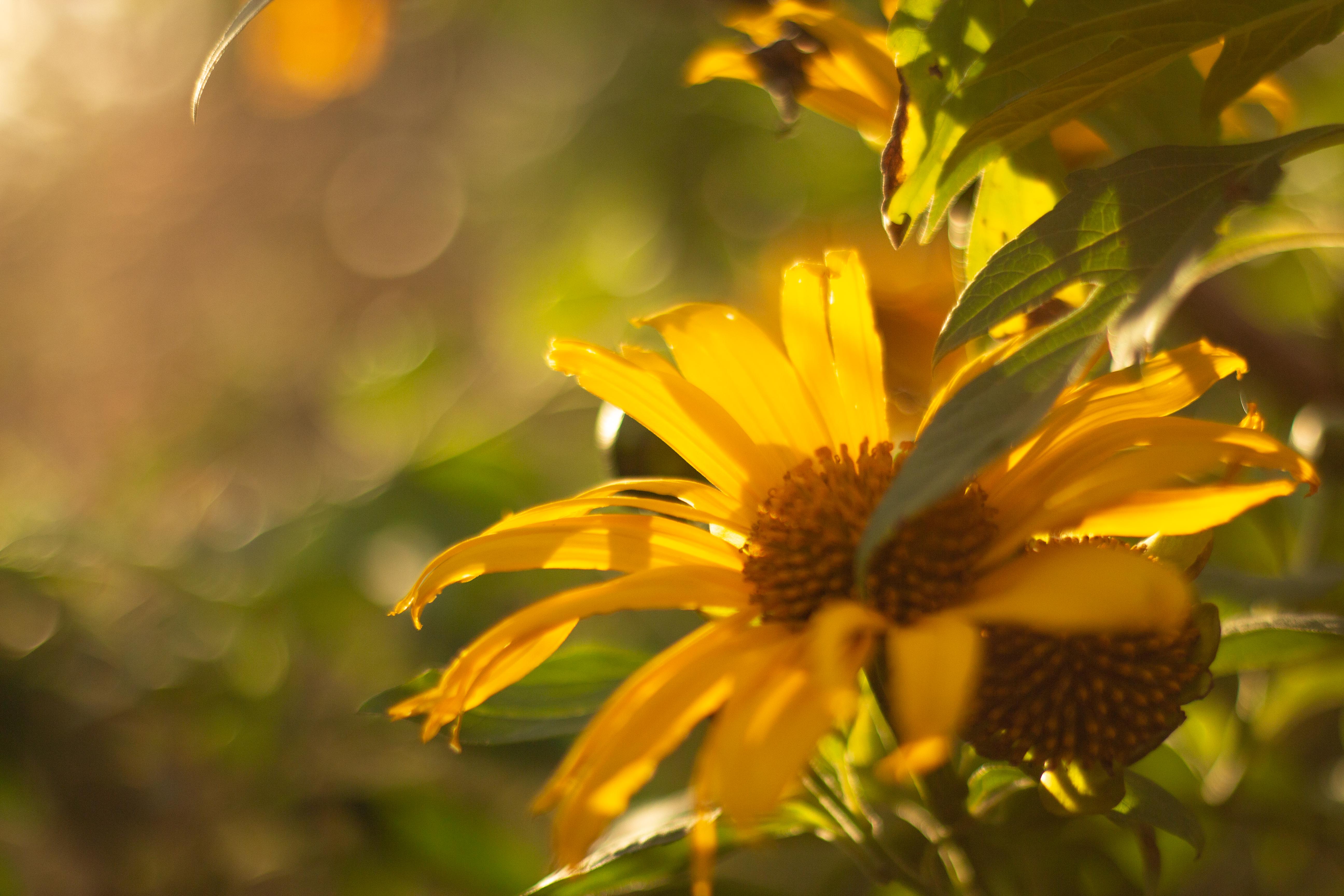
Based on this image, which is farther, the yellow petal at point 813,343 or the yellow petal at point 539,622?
the yellow petal at point 813,343

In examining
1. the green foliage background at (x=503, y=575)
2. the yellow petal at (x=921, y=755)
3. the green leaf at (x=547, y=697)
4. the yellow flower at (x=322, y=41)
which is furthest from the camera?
the yellow flower at (x=322, y=41)

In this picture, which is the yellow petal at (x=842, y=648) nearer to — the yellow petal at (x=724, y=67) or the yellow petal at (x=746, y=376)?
the yellow petal at (x=746, y=376)

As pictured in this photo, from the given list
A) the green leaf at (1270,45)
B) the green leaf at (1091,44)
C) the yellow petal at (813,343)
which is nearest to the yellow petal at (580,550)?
the yellow petal at (813,343)

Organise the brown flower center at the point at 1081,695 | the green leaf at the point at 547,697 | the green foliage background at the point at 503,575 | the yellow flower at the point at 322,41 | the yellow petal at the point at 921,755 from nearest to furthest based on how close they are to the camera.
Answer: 1. the yellow petal at the point at 921,755
2. the brown flower center at the point at 1081,695
3. the green leaf at the point at 547,697
4. the green foliage background at the point at 503,575
5. the yellow flower at the point at 322,41

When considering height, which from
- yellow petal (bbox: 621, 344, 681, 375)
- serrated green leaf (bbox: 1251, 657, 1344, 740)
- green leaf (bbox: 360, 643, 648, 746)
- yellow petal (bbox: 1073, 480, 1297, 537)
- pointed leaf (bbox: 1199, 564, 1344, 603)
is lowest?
serrated green leaf (bbox: 1251, 657, 1344, 740)

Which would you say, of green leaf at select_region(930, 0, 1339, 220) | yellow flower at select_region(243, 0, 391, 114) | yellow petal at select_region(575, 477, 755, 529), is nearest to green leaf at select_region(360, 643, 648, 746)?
yellow petal at select_region(575, 477, 755, 529)

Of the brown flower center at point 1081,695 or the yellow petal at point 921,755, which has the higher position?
the yellow petal at point 921,755

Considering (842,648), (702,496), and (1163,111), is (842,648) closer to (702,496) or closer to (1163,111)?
(702,496)

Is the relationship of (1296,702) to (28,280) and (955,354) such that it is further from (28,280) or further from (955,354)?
(28,280)

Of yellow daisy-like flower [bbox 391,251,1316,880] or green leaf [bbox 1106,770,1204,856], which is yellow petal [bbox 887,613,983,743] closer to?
yellow daisy-like flower [bbox 391,251,1316,880]
